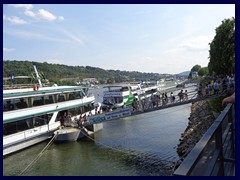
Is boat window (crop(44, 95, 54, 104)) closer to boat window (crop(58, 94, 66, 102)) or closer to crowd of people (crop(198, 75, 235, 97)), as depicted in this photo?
boat window (crop(58, 94, 66, 102))

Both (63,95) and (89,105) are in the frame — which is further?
(89,105)

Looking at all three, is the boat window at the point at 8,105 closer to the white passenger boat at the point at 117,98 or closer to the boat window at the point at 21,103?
the boat window at the point at 21,103

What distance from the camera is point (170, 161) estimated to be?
1652 centimetres

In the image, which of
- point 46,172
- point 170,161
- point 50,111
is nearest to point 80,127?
point 50,111

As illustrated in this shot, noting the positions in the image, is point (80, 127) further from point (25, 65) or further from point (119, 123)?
point (25, 65)

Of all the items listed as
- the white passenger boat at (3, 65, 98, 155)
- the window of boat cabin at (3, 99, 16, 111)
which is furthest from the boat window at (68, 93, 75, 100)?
the window of boat cabin at (3, 99, 16, 111)

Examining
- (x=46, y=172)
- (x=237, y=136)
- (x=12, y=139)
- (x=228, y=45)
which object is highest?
(x=228, y=45)

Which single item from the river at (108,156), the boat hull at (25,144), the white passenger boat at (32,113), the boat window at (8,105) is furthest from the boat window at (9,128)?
the river at (108,156)

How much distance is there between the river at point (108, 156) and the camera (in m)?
15.7

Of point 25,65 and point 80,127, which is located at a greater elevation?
point 25,65

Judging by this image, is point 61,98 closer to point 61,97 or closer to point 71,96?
point 61,97

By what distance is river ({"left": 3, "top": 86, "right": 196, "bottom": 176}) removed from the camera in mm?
15734

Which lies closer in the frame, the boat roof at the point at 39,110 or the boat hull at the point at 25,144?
the boat hull at the point at 25,144

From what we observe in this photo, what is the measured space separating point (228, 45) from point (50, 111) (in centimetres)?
2224
